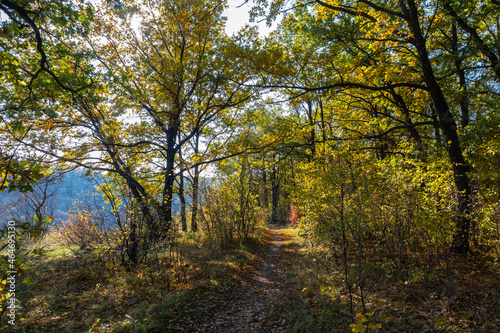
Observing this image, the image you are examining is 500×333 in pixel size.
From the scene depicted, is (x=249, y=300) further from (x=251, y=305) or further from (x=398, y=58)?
(x=398, y=58)

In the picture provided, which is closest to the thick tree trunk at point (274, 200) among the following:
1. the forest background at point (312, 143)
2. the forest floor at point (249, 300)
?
the forest background at point (312, 143)

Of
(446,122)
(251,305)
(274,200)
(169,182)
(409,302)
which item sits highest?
(446,122)

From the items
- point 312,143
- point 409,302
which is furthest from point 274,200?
point 409,302

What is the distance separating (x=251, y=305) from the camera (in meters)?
6.33

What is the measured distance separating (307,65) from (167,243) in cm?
738

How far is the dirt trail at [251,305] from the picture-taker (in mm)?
5231

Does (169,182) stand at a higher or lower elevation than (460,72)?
lower

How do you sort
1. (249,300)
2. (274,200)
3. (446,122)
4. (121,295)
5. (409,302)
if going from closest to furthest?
(409,302) < (121,295) < (446,122) < (249,300) < (274,200)

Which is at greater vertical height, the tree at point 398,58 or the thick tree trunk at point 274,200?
the tree at point 398,58

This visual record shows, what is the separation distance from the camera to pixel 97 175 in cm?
846

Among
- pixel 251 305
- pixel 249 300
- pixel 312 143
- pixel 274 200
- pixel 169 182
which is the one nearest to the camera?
pixel 251 305

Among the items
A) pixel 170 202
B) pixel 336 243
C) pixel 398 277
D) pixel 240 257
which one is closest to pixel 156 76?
pixel 170 202

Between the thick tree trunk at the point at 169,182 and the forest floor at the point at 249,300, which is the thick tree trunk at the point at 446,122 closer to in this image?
the forest floor at the point at 249,300

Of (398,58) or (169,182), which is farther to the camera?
(169,182)
